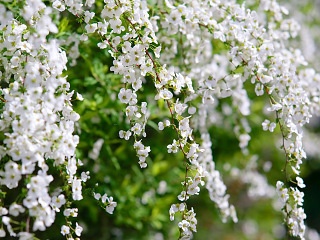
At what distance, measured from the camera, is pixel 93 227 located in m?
2.95

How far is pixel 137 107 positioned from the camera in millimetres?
1755

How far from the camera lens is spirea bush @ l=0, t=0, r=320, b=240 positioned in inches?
58.3

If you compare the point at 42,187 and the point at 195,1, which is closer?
the point at 42,187

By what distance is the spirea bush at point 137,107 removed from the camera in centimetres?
148

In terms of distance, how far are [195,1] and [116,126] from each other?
2.13 feet

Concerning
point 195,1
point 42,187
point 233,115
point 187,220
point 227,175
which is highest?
point 195,1

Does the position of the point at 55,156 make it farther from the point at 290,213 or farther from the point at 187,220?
the point at 290,213

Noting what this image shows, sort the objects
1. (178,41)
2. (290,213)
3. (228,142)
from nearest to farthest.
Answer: (290,213)
(178,41)
(228,142)

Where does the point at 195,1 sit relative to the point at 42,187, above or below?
above

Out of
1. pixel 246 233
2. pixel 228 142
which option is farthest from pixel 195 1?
A: pixel 246 233

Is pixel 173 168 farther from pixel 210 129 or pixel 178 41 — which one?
pixel 178 41

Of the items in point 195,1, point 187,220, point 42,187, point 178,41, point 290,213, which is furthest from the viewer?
point 178,41

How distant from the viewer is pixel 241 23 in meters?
2.03

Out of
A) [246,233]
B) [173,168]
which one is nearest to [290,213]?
[173,168]
